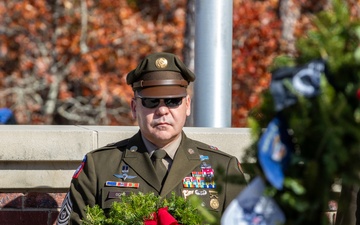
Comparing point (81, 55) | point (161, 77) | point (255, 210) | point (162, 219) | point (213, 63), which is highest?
point (81, 55)

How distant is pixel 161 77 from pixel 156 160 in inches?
16.0

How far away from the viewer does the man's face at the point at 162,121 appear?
4.29 m

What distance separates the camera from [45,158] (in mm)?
4609

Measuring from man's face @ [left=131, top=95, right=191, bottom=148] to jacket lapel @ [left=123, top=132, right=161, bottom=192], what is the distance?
0.31 feet

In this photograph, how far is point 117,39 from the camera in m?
11.6

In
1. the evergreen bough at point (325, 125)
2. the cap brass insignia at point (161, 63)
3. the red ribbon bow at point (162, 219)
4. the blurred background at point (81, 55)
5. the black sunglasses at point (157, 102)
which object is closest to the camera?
the evergreen bough at point (325, 125)

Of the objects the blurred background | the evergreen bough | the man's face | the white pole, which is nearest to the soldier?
the man's face

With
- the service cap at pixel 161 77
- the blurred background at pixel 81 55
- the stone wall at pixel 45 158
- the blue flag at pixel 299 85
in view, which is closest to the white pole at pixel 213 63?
the stone wall at pixel 45 158

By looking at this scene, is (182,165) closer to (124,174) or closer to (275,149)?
(124,174)

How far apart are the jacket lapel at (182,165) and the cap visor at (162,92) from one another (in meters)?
0.25

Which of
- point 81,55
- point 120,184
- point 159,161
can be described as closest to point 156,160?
point 159,161

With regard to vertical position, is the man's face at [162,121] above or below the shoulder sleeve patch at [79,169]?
above

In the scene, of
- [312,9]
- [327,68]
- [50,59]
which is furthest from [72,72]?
[327,68]

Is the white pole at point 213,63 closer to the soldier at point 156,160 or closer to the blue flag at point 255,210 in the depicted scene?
the soldier at point 156,160
